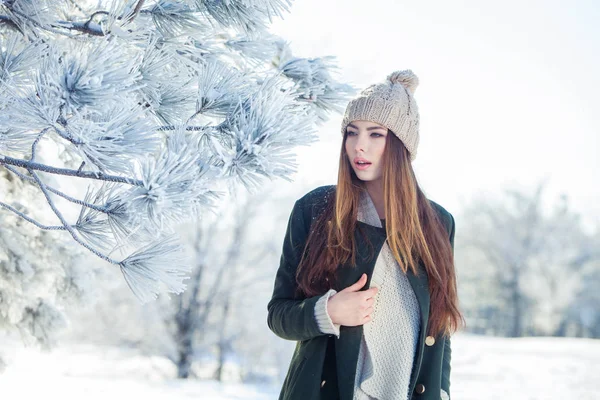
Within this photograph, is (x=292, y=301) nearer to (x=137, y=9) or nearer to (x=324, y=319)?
(x=324, y=319)

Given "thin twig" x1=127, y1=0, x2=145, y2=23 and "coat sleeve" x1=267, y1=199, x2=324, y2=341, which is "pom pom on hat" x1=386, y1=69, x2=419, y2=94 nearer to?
"coat sleeve" x1=267, y1=199, x2=324, y2=341

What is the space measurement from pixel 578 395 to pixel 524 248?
45.4 feet

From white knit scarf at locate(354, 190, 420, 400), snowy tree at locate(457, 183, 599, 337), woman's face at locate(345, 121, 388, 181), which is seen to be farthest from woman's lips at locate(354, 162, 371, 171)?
snowy tree at locate(457, 183, 599, 337)

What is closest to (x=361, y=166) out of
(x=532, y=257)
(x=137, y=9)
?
(x=137, y=9)

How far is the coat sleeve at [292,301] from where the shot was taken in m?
1.65

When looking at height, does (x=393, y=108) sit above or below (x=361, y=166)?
above

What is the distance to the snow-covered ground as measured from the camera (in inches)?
168

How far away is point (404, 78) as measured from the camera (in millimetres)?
1941

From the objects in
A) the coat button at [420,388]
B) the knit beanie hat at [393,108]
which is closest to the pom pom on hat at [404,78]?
the knit beanie hat at [393,108]

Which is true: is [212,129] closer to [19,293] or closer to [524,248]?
[19,293]

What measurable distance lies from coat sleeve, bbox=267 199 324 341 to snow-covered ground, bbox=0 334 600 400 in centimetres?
170

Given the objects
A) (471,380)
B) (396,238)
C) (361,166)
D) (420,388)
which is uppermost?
(361,166)

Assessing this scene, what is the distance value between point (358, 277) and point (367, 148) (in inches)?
16.4

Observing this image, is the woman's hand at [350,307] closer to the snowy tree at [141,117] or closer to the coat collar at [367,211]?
the coat collar at [367,211]
